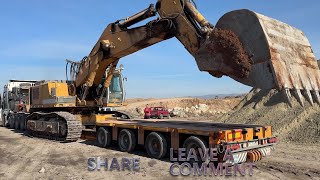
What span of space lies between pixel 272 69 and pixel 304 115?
9316mm

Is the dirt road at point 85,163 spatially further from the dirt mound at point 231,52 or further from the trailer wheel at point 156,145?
the dirt mound at point 231,52

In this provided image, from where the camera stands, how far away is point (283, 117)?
17984 mm

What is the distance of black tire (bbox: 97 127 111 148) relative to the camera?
1397 cm

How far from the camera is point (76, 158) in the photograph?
469 inches

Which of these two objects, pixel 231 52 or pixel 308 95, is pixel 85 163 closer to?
pixel 231 52

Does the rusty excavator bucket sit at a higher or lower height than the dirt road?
higher

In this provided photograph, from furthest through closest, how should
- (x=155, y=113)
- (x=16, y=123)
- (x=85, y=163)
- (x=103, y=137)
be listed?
(x=155, y=113), (x=16, y=123), (x=103, y=137), (x=85, y=163)

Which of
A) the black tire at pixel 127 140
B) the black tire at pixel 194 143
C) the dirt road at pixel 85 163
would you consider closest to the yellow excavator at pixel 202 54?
the black tire at pixel 127 140

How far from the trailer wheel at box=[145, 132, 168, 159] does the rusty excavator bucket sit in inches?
108

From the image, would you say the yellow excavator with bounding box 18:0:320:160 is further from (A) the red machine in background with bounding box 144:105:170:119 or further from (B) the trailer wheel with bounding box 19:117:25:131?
(A) the red machine in background with bounding box 144:105:170:119

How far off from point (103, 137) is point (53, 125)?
344 centimetres

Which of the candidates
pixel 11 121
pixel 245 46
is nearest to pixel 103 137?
pixel 245 46

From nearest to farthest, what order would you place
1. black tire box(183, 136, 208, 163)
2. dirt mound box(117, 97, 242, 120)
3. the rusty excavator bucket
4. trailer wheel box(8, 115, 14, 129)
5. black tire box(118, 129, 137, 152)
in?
1. the rusty excavator bucket
2. black tire box(183, 136, 208, 163)
3. black tire box(118, 129, 137, 152)
4. trailer wheel box(8, 115, 14, 129)
5. dirt mound box(117, 97, 242, 120)

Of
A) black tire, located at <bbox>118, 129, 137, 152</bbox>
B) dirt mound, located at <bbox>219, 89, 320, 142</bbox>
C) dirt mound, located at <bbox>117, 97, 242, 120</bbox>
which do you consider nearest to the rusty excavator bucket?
dirt mound, located at <bbox>219, 89, 320, 142</bbox>
